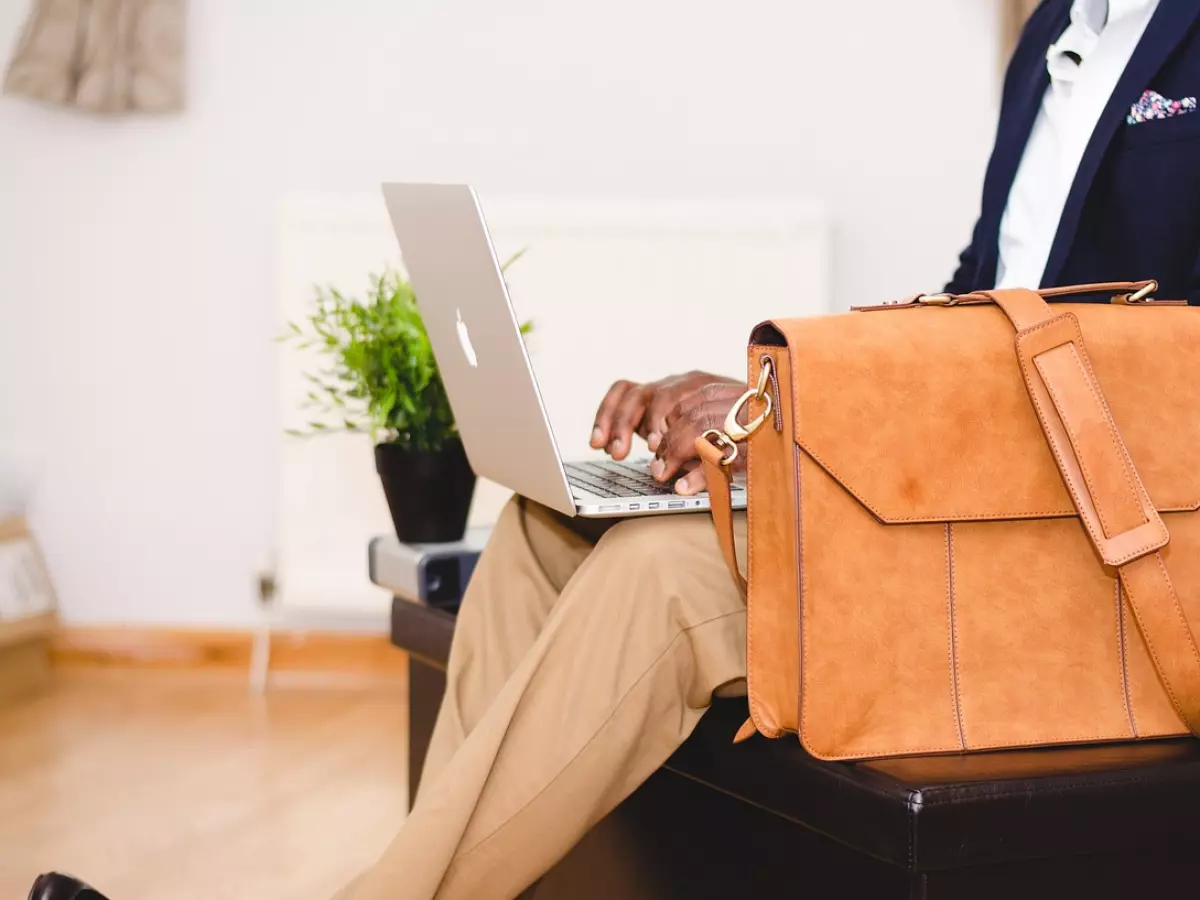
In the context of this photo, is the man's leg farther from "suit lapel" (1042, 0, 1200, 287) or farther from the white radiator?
the white radiator

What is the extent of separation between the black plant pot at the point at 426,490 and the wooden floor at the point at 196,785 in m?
0.43

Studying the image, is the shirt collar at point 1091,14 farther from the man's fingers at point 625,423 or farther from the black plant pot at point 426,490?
the black plant pot at point 426,490

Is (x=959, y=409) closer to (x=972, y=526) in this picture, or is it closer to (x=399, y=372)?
(x=972, y=526)

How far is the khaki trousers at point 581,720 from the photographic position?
0.94m

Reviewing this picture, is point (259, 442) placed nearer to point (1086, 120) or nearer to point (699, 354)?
point (699, 354)

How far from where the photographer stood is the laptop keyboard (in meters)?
1.11

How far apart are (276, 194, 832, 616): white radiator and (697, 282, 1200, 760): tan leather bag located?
153 cm

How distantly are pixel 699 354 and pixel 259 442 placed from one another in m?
0.91

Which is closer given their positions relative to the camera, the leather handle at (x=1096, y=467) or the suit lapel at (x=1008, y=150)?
the leather handle at (x=1096, y=467)

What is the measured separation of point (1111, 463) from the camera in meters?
0.87

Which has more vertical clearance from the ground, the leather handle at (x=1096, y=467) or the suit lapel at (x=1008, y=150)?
the suit lapel at (x=1008, y=150)

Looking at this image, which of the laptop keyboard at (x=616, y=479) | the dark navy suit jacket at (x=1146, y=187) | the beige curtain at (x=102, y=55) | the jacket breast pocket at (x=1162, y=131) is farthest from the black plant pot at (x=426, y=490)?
the beige curtain at (x=102, y=55)

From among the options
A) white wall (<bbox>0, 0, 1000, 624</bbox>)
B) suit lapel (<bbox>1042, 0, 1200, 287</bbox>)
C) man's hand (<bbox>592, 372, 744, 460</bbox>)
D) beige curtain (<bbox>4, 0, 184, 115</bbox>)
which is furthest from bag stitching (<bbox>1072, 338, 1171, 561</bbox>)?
beige curtain (<bbox>4, 0, 184, 115</bbox>)

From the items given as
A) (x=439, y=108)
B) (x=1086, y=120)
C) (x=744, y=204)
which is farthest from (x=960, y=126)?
(x=1086, y=120)
